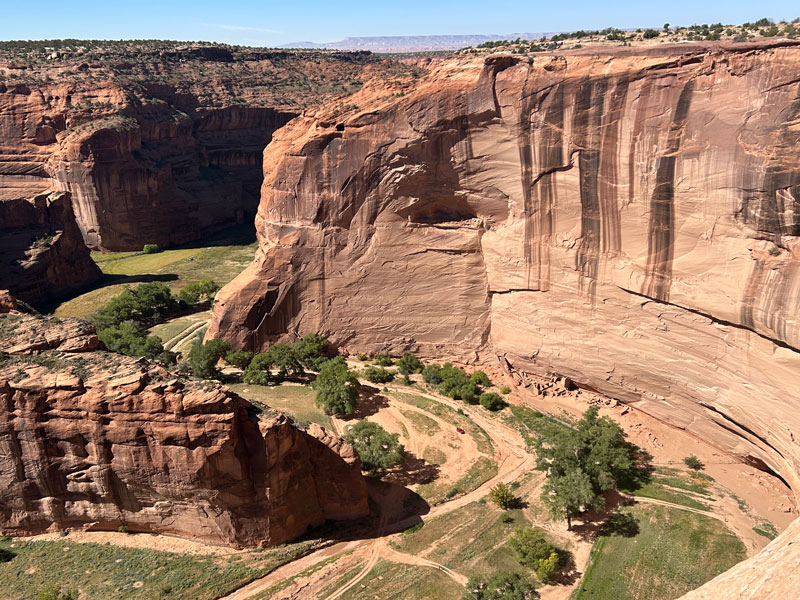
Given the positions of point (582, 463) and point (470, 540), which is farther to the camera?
point (582, 463)

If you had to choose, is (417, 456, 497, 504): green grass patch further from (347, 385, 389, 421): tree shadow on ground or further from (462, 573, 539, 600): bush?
(347, 385, 389, 421): tree shadow on ground

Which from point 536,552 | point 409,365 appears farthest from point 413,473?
point 409,365

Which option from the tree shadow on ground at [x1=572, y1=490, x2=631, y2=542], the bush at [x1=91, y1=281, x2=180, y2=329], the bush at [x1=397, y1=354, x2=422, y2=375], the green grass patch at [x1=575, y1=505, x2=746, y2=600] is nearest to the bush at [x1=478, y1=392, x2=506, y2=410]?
the bush at [x1=397, y1=354, x2=422, y2=375]

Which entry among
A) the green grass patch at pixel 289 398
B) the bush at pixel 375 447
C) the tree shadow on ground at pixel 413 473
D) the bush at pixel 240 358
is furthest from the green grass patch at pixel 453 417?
the bush at pixel 240 358

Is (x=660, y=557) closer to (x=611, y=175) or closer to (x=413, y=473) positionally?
(x=413, y=473)

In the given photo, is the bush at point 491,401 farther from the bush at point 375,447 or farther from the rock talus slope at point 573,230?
the bush at point 375,447

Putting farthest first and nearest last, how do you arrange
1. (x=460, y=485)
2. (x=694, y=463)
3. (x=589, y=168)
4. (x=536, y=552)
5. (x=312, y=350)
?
(x=312, y=350) < (x=589, y=168) < (x=694, y=463) < (x=460, y=485) < (x=536, y=552)

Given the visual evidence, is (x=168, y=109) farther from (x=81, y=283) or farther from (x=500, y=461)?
(x=500, y=461)

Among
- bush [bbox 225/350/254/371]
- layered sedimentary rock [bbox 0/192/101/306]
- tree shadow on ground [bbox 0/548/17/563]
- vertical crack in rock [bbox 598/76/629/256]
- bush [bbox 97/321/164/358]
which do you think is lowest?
tree shadow on ground [bbox 0/548/17/563]
